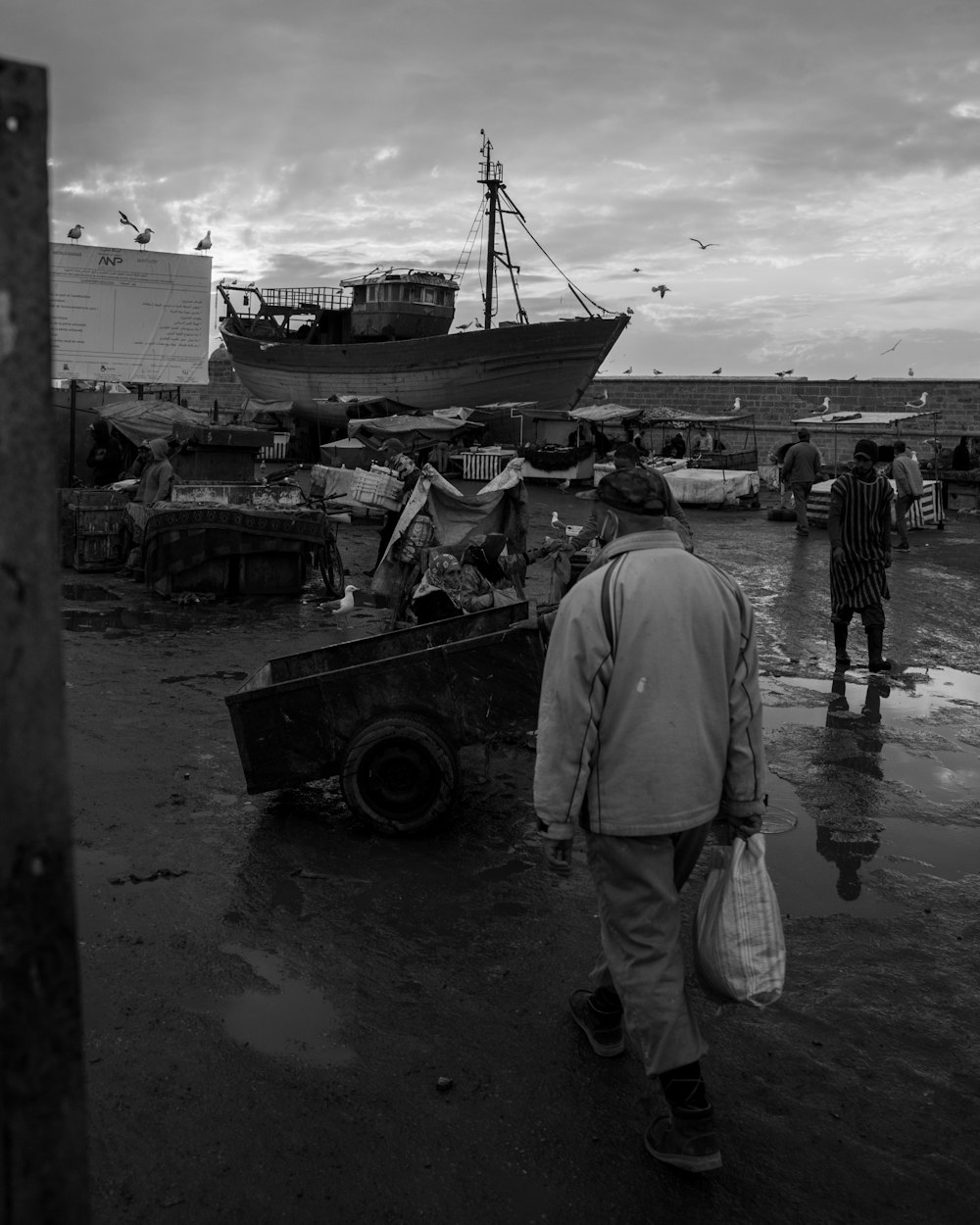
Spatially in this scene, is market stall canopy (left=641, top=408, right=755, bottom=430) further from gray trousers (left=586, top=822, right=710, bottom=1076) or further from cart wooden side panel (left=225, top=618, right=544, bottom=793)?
gray trousers (left=586, top=822, right=710, bottom=1076)

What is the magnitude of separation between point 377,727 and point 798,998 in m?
2.24

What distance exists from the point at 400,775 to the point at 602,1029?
2.02m

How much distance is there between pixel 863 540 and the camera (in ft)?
27.5

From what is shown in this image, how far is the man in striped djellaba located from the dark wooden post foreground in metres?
7.53

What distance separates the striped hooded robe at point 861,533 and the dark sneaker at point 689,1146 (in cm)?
623

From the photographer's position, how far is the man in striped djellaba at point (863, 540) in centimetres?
834

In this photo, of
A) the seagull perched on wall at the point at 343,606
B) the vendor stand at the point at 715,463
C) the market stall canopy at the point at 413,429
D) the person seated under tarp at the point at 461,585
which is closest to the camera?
the person seated under tarp at the point at 461,585

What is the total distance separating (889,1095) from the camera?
127 inches

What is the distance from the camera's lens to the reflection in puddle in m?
4.90

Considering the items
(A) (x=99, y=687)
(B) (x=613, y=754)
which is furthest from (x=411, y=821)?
(A) (x=99, y=687)

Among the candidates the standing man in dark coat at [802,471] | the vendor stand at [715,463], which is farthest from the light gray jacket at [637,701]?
A: the standing man in dark coat at [802,471]

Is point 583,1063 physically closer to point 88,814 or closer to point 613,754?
point 613,754

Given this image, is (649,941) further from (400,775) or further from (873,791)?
(873,791)

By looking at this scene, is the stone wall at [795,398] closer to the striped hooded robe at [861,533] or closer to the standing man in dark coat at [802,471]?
the standing man in dark coat at [802,471]
